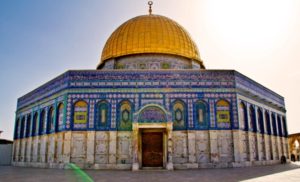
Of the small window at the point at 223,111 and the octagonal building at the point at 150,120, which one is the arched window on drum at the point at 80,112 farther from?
the small window at the point at 223,111

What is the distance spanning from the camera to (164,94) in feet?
51.1

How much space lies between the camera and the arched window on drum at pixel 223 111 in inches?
610

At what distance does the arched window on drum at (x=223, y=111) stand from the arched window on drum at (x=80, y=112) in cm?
743

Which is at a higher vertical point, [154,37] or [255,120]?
[154,37]

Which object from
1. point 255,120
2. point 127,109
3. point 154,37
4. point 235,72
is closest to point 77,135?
point 127,109

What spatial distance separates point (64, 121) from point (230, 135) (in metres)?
9.22

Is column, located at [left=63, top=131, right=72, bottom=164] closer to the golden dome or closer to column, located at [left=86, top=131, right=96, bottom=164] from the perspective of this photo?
column, located at [left=86, top=131, right=96, bottom=164]

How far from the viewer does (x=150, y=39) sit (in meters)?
18.7

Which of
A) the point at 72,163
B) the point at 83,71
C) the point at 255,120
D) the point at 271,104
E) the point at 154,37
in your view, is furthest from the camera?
the point at 271,104

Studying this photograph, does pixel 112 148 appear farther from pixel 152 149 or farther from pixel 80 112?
pixel 80 112

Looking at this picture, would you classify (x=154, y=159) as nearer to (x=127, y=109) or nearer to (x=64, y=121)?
(x=127, y=109)

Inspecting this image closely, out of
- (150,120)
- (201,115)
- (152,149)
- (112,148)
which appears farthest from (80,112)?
(201,115)

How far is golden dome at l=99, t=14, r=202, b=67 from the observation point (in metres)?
18.6

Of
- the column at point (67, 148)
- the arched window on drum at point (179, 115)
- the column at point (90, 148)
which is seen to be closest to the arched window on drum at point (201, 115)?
the arched window on drum at point (179, 115)
